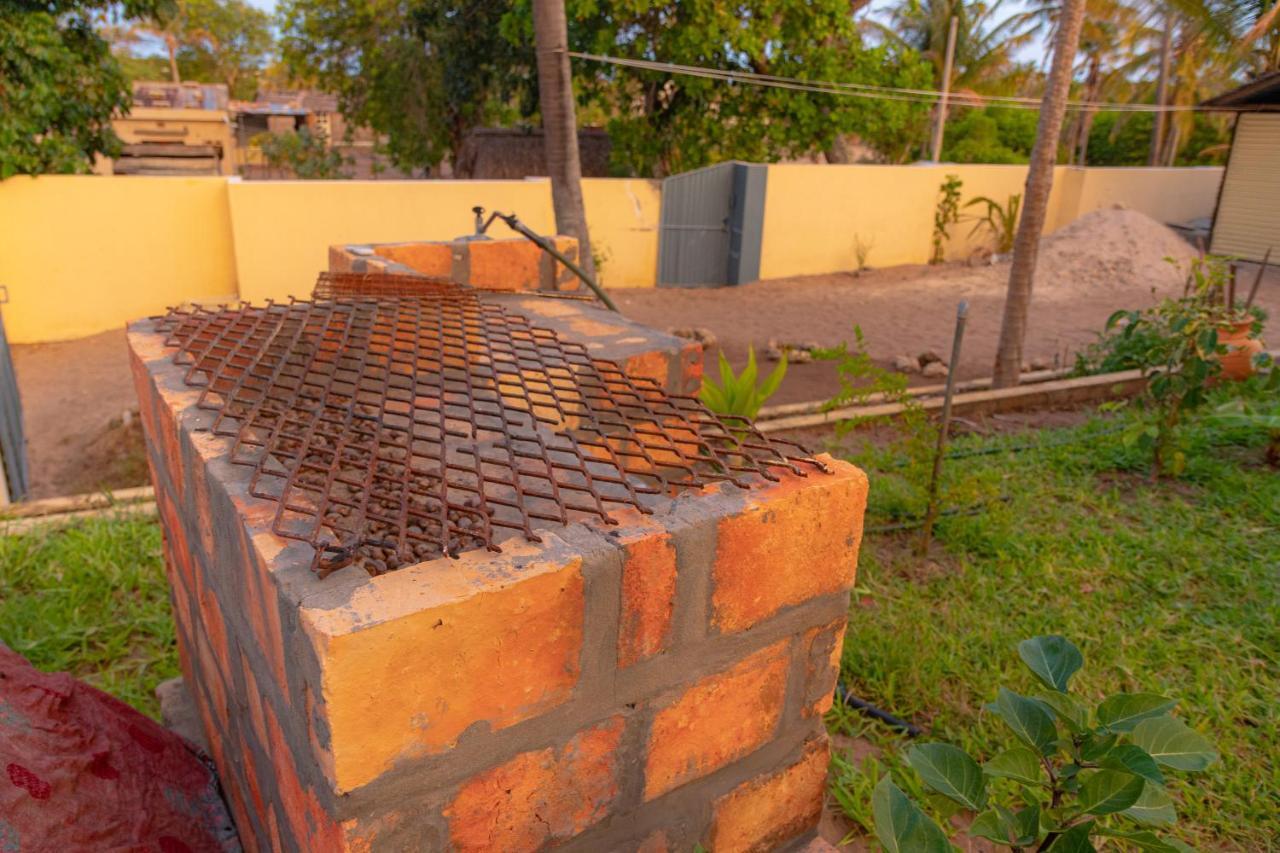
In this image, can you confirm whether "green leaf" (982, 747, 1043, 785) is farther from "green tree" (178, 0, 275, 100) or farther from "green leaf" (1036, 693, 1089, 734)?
"green tree" (178, 0, 275, 100)

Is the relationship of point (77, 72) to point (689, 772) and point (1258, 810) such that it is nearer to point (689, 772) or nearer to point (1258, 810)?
point (689, 772)

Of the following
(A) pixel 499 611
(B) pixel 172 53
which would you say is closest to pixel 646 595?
(A) pixel 499 611

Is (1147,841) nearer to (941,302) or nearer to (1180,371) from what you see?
(1180,371)

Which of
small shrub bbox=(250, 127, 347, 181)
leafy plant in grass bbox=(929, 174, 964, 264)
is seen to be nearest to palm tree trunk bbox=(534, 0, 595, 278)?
leafy plant in grass bbox=(929, 174, 964, 264)

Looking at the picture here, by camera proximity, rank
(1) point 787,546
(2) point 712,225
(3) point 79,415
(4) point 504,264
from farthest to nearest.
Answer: (2) point 712,225, (3) point 79,415, (4) point 504,264, (1) point 787,546

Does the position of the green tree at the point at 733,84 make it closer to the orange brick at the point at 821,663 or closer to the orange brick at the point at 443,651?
the orange brick at the point at 821,663

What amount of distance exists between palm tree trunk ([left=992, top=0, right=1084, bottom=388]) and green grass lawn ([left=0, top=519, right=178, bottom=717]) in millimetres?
5719

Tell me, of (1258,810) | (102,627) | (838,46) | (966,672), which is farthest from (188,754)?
(838,46)

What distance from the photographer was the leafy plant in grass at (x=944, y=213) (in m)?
14.2

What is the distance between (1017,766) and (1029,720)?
8 cm

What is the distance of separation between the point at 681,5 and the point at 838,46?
292 centimetres

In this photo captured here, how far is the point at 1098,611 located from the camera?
315cm

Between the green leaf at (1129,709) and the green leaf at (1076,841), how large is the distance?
158 millimetres

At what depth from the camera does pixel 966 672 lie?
2.78 meters
